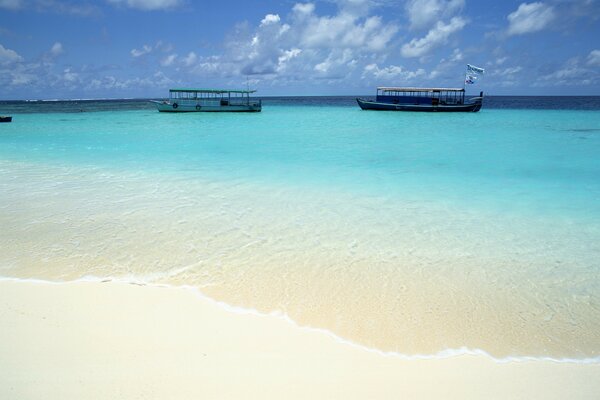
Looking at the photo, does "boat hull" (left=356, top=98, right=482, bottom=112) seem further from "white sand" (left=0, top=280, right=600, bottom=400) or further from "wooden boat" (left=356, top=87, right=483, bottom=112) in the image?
"white sand" (left=0, top=280, right=600, bottom=400)

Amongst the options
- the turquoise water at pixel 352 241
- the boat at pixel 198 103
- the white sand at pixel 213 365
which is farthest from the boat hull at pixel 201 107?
the white sand at pixel 213 365

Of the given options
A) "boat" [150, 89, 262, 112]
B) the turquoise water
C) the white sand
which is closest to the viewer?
the white sand

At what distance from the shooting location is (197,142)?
16688 millimetres

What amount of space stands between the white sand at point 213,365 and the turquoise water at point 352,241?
233 mm

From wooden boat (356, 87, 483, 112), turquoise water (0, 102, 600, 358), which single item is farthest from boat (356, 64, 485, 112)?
turquoise water (0, 102, 600, 358)

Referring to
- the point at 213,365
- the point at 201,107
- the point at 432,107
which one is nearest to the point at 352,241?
the point at 213,365

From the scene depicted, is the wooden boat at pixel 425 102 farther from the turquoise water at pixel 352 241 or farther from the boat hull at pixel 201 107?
the turquoise water at pixel 352 241

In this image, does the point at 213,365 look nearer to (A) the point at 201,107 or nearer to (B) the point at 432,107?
(A) the point at 201,107

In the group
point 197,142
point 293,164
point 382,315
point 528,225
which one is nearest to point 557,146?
point 293,164

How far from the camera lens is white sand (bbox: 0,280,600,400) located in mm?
2402

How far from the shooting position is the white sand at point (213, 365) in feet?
7.88

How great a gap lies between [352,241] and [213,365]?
9.29 ft

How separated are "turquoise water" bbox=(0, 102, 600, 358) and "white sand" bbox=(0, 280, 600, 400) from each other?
0.23m

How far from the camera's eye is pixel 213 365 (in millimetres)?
2621
